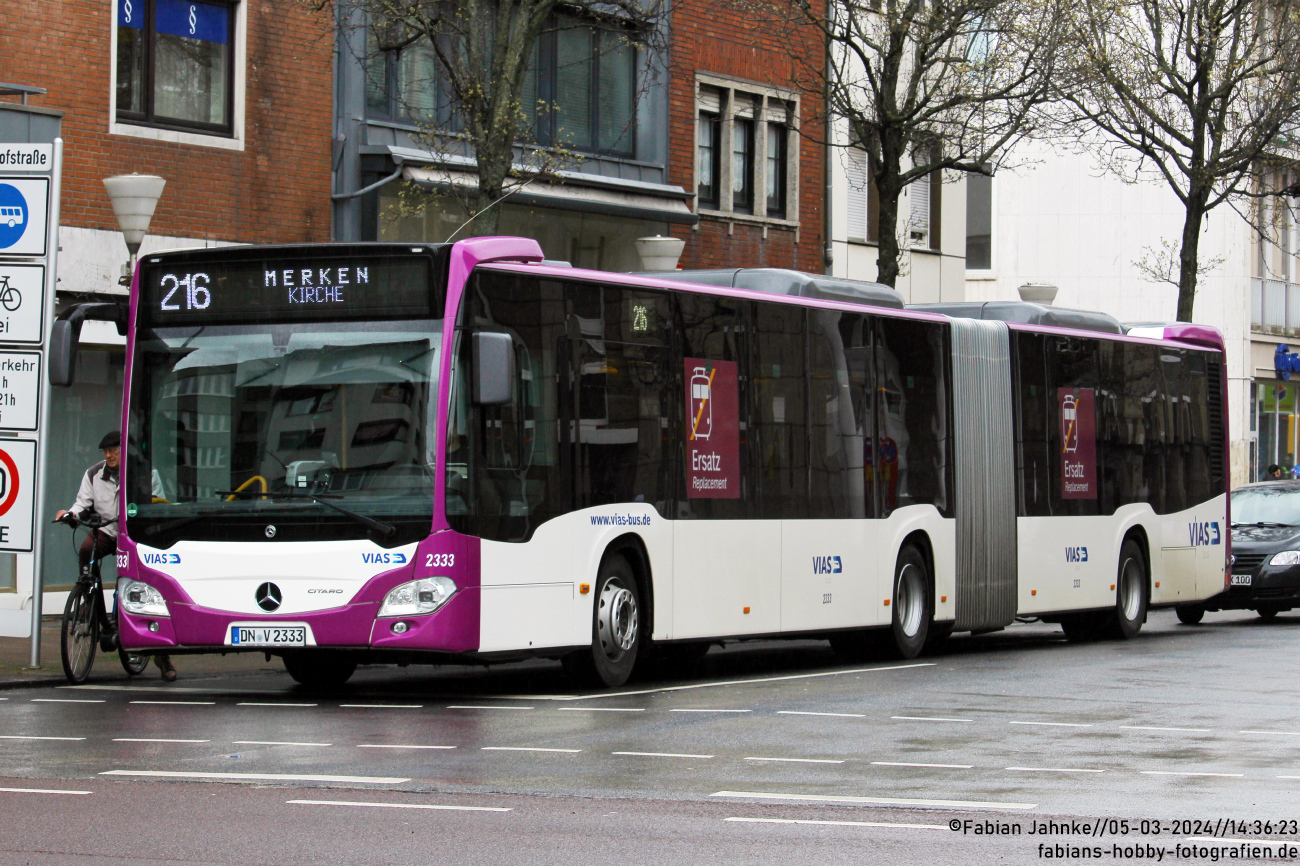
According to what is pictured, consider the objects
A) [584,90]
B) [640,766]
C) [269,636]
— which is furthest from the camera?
[584,90]

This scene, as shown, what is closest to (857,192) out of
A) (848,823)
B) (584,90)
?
(584,90)

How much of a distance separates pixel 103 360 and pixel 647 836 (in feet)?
49.3

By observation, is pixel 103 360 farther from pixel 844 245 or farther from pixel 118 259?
pixel 844 245

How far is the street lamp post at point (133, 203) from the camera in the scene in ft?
62.4

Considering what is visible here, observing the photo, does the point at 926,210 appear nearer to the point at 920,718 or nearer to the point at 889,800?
the point at 920,718

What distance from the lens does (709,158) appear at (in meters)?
31.1

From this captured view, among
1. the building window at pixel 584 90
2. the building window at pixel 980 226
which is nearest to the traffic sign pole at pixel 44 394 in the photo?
the building window at pixel 584 90

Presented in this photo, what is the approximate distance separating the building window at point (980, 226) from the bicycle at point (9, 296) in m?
38.5

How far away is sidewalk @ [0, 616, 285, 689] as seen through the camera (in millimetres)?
15812

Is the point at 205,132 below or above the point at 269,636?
above

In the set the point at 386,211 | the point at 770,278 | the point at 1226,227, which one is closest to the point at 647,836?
the point at 770,278

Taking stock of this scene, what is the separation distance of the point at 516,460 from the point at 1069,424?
9269 mm

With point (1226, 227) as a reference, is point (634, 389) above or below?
below

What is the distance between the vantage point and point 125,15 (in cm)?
2183
